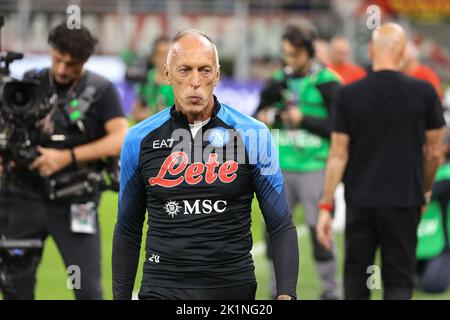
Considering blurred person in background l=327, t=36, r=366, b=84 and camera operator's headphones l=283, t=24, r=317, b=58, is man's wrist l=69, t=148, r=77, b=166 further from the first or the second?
blurred person in background l=327, t=36, r=366, b=84

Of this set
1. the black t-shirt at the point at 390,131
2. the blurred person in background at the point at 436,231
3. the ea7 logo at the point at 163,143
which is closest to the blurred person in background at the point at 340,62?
the blurred person in background at the point at 436,231

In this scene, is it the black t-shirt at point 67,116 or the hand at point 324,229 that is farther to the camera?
the hand at point 324,229

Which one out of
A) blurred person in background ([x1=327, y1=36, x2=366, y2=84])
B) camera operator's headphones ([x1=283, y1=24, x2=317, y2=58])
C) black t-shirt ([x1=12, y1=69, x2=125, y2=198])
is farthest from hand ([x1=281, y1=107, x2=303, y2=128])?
Result: blurred person in background ([x1=327, y1=36, x2=366, y2=84])

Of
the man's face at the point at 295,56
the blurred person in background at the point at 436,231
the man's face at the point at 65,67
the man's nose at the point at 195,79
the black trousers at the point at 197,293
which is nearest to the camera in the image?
the man's nose at the point at 195,79

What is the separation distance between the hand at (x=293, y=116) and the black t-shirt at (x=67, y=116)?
9.26ft

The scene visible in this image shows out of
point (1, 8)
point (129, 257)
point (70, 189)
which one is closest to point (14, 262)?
point (70, 189)

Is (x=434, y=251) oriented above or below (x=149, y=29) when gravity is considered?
below

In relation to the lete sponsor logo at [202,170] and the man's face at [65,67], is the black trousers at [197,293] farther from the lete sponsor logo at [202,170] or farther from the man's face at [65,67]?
the man's face at [65,67]

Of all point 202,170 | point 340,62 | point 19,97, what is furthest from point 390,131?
point 340,62

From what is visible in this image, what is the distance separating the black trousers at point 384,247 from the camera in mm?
7383

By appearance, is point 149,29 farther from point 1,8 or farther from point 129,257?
point 129,257

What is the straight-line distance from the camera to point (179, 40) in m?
4.94

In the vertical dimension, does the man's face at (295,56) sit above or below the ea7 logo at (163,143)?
above

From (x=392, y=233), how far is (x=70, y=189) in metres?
2.22
